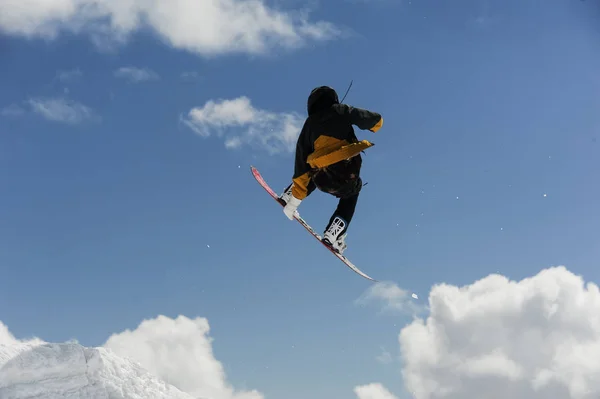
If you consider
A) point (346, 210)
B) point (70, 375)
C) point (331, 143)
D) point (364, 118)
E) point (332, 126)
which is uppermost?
point (364, 118)

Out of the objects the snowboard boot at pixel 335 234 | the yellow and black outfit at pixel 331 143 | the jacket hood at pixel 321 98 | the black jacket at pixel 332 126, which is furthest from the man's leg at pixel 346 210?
the jacket hood at pixel 321 98

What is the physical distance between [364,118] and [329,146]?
738mm

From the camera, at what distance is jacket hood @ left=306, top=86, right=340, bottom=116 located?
32.5ft

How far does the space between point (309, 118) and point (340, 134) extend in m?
0.60

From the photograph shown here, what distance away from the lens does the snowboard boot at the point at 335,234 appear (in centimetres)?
1098

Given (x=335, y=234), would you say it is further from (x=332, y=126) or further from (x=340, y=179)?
(x=332, y=126)

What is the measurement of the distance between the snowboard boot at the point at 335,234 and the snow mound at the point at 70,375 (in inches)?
149

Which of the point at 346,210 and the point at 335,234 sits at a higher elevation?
the point at 346,210

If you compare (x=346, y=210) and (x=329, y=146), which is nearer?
(x=329, y=146)

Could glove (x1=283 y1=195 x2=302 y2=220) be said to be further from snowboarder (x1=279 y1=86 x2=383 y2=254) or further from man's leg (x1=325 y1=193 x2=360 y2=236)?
man's leg (x1=325 y1=193 x2=360 y2=236)

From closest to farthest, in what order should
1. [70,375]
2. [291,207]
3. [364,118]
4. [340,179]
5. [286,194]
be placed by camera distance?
[70,375] < [364,118] < [340,179] < [291,207] < [286,194]

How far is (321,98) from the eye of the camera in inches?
391

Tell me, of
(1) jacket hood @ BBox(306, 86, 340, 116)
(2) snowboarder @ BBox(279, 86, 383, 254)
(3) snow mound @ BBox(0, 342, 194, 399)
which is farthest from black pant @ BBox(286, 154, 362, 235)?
(3) snow mound @ BBox(0, 342, 194, 399)

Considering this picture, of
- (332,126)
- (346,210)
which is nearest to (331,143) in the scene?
(332,126)
